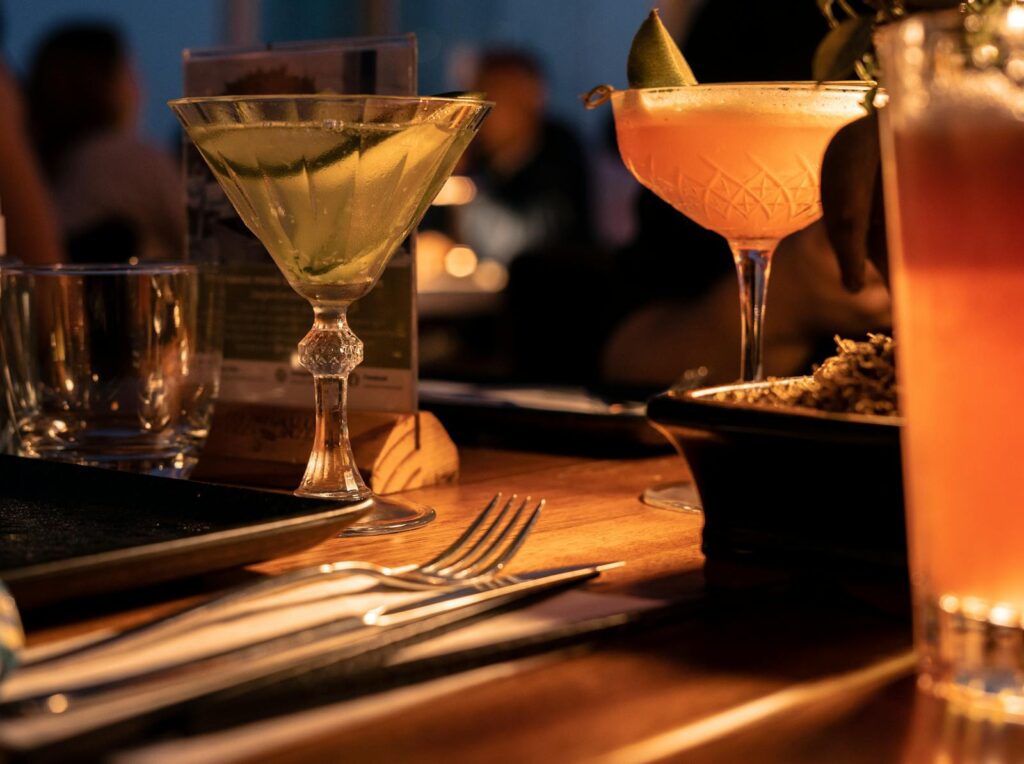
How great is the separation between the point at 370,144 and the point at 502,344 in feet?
13.8

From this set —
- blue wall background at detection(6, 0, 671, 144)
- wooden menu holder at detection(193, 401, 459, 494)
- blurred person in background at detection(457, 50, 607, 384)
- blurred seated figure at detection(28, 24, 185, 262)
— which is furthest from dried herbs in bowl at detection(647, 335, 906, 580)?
blue wall background at detection(6, 0, 671, 144)

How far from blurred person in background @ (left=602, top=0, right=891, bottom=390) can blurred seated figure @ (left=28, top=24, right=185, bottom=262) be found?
84.7 inches

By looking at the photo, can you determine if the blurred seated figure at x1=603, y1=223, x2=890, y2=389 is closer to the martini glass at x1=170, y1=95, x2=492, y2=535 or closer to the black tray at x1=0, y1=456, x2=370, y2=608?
the martini glass at x1=170, y1=95, x2=492, y2=535

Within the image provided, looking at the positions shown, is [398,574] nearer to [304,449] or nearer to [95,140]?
[304,449]

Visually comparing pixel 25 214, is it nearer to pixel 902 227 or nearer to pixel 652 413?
pixel 652 413

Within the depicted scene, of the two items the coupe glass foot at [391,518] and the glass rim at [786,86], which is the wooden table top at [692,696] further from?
the glass rim at [786,86]

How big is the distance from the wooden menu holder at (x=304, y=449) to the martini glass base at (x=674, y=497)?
0.55ft

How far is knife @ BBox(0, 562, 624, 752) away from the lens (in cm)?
48

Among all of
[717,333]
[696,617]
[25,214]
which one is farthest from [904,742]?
[25,214]

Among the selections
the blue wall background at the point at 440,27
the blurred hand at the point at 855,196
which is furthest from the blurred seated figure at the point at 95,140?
the blue wall background at the point at 440,27

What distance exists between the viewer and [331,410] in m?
0.96

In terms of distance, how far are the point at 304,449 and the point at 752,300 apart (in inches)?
14.4

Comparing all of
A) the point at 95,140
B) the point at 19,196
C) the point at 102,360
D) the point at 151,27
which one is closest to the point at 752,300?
the point at 102,360

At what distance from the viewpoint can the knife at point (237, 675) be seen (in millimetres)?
477
